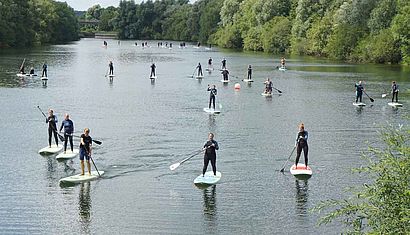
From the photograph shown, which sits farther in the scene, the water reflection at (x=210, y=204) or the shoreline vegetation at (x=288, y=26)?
the shoreline vegetation at (x=288, y=26)

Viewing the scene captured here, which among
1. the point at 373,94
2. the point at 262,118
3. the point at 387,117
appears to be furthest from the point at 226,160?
the point at 373,94

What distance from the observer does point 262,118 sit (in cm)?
3697

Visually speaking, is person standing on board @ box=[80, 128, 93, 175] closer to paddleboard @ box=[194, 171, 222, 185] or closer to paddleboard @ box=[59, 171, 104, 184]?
paddleboard @ box=[59, 171, 104, 184]

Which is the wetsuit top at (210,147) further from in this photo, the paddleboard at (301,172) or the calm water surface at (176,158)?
the paddleboard at (301,172)

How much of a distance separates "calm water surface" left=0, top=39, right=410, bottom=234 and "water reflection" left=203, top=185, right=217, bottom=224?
33 mm

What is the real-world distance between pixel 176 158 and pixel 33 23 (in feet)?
380

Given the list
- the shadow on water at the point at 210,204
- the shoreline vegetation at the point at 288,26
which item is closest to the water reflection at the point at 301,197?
the shadow on water at the point at 210,204

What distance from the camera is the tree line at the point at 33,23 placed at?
117m

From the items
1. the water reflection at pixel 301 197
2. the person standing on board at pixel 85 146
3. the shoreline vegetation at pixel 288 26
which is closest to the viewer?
the water reflection at pixel 301 197

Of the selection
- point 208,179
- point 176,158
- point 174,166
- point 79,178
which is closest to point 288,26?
point 176,158

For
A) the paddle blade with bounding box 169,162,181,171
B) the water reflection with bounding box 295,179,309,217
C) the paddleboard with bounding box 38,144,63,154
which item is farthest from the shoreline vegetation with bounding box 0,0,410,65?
the paddle blade with bounding box 169,162,181,171

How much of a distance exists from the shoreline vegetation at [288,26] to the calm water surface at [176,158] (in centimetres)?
3981

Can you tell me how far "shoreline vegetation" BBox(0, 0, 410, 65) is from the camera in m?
90.4

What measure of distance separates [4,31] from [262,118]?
87352 millimetres
